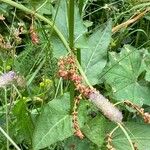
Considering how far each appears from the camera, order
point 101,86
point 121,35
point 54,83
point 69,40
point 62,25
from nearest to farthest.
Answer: point 69,40 < point 62,25 < point 54,83 < point 101,86 < point 121,35

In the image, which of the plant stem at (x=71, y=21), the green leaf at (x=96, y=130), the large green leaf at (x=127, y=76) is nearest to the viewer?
the plant stem at (x=71, y=21)

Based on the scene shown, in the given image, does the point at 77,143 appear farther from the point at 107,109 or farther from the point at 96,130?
the point at 107,109

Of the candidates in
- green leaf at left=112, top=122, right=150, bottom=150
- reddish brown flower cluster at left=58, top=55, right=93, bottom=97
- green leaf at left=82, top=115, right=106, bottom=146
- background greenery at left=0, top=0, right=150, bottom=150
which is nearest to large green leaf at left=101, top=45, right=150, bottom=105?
background greenery at left=0, top=0, right=150, bottom=150

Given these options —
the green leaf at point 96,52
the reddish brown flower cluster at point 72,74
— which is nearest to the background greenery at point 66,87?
the green leaf at point 96,52

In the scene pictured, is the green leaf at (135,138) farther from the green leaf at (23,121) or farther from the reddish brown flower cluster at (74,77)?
the reddish brown flower cluster at (74,77)

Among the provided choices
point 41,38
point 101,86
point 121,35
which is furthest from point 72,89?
point 121,35

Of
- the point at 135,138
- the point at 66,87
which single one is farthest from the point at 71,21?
the point at 66,87

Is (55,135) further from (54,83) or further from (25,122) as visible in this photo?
(54,83)
